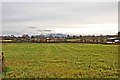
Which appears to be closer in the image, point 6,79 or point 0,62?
point 6,79

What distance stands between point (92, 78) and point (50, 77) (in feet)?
7.28

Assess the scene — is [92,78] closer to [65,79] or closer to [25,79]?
[65,79]

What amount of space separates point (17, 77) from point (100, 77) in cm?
445

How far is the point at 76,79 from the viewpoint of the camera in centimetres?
1386

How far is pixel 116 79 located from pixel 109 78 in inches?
16.6

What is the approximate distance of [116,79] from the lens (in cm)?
1412

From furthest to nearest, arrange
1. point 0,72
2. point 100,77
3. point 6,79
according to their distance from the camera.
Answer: point 0,72 < point 100,77 < point 6,79

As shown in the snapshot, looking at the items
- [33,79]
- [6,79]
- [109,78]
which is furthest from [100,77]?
[6,79]

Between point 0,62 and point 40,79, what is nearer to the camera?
point 40,79

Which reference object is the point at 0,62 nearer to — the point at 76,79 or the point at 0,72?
the point at 0,72

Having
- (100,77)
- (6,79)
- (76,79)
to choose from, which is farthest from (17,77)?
(100,77)

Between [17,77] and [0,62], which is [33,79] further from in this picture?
[0,62]

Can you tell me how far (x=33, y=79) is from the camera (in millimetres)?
13914

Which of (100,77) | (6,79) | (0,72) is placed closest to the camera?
(6,79)
